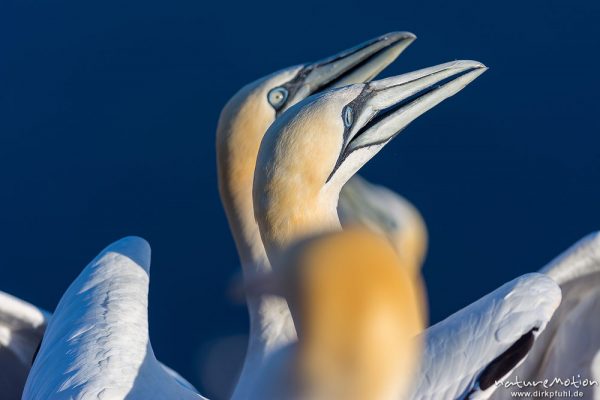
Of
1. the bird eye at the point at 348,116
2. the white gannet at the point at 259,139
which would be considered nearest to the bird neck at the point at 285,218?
the bird eye at the point at 348,116

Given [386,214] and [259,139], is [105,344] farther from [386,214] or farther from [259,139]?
[386,214]

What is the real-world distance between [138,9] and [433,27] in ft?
5.70

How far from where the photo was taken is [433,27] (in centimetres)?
700

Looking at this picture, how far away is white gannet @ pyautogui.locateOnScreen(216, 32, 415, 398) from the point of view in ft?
15.6

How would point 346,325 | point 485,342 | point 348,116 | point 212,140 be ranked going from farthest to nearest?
point 212,140, point 348,116, point 346,325, point 485,342

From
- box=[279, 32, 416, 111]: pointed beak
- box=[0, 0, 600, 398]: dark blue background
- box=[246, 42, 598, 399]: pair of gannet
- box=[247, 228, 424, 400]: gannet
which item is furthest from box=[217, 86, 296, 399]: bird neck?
box=[0, 0, 600, 398]: dark blue background

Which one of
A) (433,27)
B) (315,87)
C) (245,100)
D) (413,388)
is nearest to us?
(413,388)

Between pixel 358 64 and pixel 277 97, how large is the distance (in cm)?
45

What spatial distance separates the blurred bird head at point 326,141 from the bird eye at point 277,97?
0.76 m

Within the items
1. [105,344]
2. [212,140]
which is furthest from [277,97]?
[212,140]

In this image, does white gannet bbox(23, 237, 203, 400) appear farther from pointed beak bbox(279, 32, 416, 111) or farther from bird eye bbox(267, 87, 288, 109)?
pointed beak bbox(279, 32, 416, 111)

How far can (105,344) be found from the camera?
13.3ft

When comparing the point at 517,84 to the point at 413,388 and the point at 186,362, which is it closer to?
the point at 186,362

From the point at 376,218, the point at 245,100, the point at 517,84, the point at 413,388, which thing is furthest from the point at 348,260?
the point at 517,84
